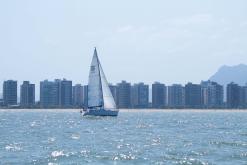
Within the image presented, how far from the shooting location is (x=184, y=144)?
211 ft

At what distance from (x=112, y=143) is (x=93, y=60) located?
72.5 m

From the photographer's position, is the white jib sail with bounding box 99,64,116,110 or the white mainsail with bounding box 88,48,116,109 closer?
the white mainsail with bounding box 88,48,116,109

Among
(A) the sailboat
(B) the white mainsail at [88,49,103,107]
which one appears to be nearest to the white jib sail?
(A) the sailboat

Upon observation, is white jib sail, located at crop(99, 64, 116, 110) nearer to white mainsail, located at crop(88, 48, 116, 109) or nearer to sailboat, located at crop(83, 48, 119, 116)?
sailboat, located at crop(83, 48, 119, 116)

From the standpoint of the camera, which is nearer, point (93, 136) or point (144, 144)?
point (144, 144)

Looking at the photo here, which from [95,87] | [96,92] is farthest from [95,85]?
[96,92]

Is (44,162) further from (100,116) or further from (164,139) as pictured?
(100,116)

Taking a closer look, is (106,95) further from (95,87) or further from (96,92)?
(95,87)

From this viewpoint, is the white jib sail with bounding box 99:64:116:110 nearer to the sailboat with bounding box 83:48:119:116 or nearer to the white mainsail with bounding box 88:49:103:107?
the sailboat with bounding box 83:48:119:116

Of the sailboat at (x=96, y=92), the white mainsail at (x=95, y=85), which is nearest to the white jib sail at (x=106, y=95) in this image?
the sailboat at (x=96, y=92)

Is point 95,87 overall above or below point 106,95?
above

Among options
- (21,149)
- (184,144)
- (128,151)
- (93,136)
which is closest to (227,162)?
(128,151)

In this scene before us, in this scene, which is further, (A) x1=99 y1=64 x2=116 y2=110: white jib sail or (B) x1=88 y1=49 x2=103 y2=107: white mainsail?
(A) x1=99 y1=64 x2=116 y2=110: white jib sail

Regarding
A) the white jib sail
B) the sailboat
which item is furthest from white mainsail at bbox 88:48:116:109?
the white jib sail
